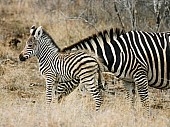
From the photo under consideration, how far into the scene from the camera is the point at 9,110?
7.98m

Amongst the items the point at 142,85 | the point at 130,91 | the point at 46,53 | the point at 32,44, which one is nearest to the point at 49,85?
the point at 46,53

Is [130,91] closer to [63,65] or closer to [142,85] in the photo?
[142,85]

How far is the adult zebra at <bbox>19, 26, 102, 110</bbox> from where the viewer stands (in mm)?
9820

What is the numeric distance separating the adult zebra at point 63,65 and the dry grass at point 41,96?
1.18 feet

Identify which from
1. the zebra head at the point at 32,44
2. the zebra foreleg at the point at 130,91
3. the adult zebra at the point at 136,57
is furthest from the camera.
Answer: the zebra head at the point at 32,44

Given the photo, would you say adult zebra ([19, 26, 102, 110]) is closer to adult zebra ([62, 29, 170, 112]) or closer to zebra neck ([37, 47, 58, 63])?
zebra neck ([37, 47, 58, 63])

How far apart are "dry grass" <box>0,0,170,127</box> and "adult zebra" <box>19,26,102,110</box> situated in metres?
0.36

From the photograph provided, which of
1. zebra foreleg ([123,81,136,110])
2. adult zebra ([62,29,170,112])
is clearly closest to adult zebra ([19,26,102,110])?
adult zebra ([62,29,170,112])

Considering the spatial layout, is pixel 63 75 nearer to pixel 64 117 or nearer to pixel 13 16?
pixel 64 117

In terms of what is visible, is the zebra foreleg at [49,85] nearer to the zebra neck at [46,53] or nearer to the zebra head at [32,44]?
the zebra neck at [46,53]

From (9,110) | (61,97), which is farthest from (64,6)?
(9,110)

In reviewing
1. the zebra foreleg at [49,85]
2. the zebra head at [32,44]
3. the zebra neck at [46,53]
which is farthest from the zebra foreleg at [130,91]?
the zebra head at [32,44]

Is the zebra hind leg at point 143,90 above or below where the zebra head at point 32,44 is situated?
below

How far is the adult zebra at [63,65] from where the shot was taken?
9820 mm
